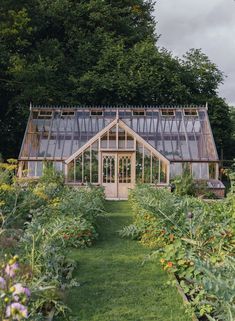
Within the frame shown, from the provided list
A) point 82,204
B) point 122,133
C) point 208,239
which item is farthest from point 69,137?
point 208,239

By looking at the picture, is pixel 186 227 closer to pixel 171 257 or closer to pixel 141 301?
pixel 171 257

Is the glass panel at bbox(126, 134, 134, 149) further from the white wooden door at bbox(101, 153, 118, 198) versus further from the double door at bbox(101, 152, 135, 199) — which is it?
the white wooden door at bbox(101, 153, 118, 198)

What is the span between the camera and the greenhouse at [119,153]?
1720 cm

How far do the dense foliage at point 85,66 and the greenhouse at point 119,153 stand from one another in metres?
3.55

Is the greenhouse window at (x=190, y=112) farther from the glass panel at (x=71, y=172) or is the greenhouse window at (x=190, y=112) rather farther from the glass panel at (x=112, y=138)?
the glass panel at (x=71, y=172)

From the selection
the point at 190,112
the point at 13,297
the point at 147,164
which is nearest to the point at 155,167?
the point at 147,164

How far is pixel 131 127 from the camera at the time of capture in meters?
19.2

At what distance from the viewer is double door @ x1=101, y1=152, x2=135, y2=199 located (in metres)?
17.4

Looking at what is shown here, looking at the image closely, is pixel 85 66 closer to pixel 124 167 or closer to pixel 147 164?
pixel 124 167

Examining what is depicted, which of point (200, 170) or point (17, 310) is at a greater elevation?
point (200, 170)

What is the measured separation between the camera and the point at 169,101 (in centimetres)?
2414

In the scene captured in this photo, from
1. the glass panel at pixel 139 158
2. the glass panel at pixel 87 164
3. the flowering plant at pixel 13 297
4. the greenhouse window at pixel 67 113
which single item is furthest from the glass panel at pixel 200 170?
the flowering plant at pixel 13 297

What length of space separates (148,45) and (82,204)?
55.4 feet

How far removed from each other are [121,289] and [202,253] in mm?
1094
